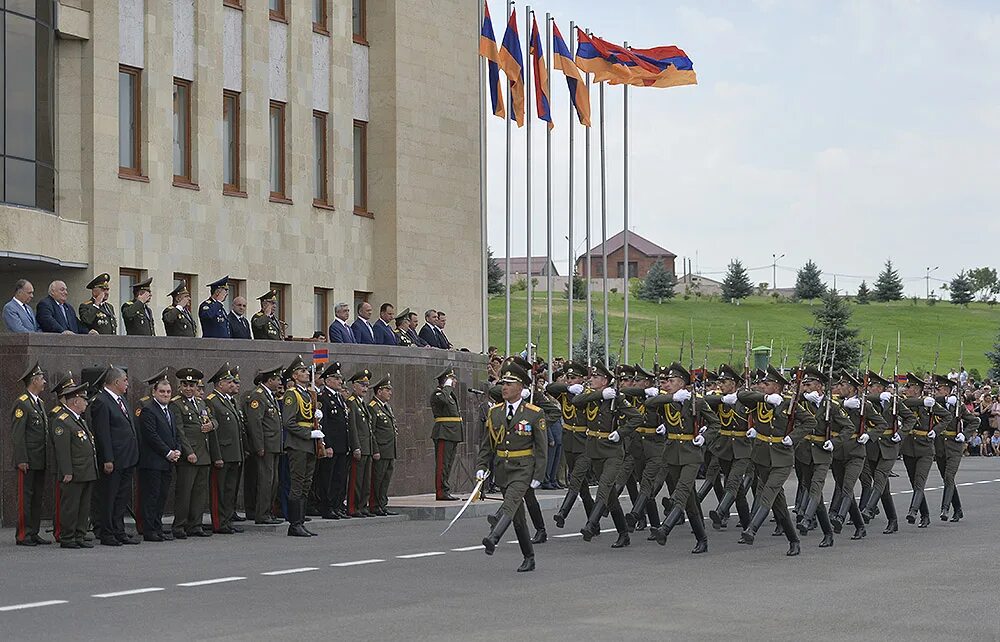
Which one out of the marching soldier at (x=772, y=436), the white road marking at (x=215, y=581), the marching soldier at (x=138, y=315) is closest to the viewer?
the white road marking at (x=215, y=581)

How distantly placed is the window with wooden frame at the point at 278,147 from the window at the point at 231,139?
1.08m

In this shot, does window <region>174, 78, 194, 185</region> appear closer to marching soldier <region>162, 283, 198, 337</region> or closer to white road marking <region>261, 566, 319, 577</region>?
marching soldier <region>162, 283, 198, 337</region>

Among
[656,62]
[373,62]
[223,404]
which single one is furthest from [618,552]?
[656,62]

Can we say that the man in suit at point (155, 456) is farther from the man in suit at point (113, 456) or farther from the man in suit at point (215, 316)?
the man in suit at point (215, 316)

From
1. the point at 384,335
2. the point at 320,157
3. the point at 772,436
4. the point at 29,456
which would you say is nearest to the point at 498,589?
the point at 772,436

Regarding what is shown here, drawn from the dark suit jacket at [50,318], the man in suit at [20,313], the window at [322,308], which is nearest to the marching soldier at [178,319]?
the dark suit jacket at [50,318]

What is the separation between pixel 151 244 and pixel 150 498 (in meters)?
9.42

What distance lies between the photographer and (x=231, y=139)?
1163 inches

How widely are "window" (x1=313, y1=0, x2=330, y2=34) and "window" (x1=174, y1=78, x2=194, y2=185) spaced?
4046 millimetres

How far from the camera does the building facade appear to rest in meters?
25.7

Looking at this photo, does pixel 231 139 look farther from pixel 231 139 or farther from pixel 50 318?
pixel 50 318

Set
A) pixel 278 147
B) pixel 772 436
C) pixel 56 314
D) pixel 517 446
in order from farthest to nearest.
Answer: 1. pixel 278 147
2. pixel 56 314
3. pixel 772 436
4. pixel 517 446

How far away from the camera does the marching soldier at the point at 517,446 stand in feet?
49.5

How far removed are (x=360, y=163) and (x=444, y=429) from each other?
1022 centimetres
